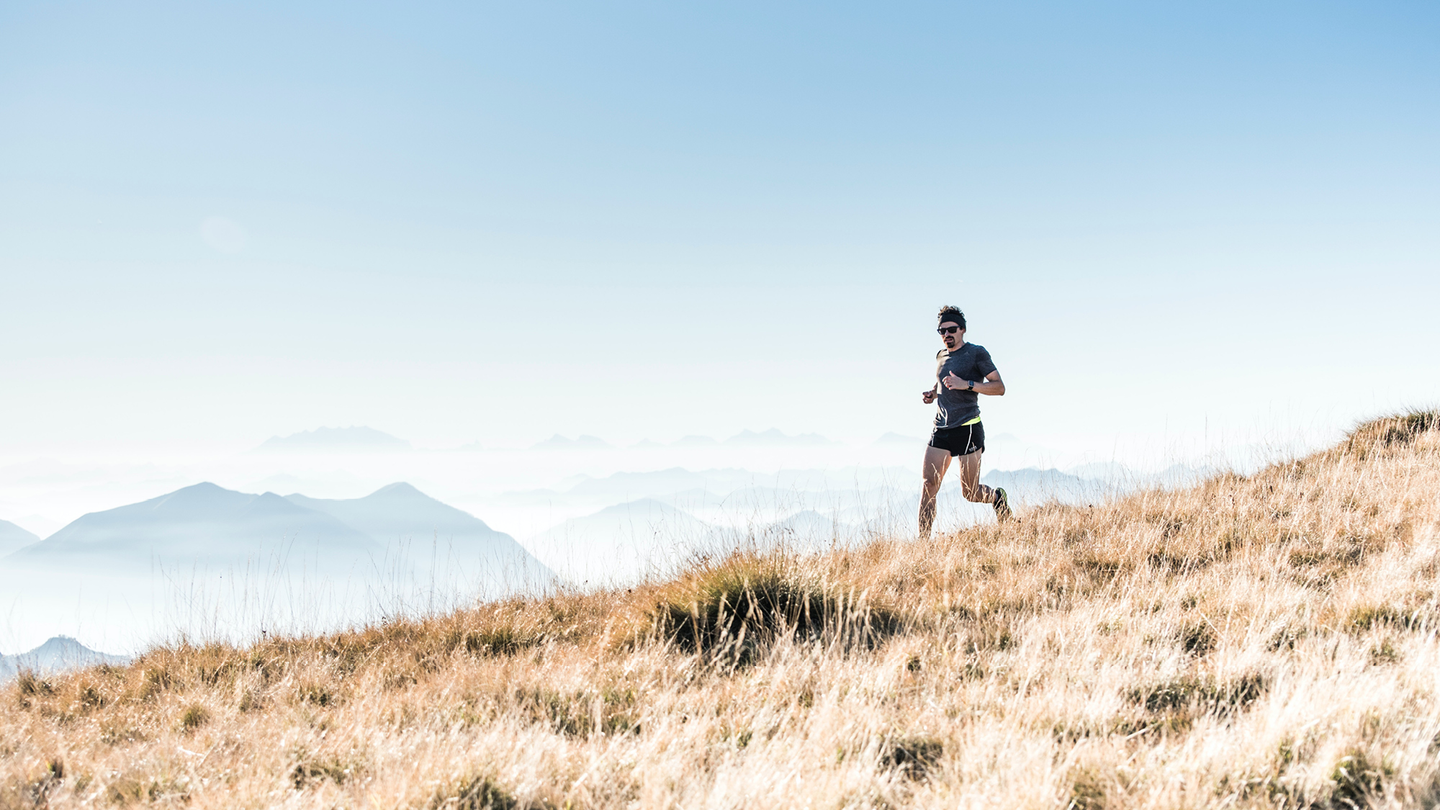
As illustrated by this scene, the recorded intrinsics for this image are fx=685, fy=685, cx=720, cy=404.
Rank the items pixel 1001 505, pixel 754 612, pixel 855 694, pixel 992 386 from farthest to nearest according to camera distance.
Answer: pixel 1001 505, pixel 992 386, pixel 754 612, pixel 855 694

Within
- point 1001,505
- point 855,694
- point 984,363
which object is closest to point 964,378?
point 984,363

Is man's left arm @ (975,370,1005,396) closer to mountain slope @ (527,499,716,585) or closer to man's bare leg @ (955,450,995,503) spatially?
man's bare leg @ (955,450,995,503)

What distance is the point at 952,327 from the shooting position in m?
7.41

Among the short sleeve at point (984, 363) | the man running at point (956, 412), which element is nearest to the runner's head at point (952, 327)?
the man running at point (956, 412)

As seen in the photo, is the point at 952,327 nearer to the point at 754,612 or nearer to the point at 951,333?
the point at 951,333

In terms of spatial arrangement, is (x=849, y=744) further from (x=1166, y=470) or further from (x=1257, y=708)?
(x=1166, y=470)

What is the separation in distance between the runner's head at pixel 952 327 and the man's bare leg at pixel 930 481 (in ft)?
3.81

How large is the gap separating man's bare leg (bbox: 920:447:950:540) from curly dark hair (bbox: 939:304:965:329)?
1.38 m

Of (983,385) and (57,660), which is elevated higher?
(983,385)

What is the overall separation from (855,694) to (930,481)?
14.5ft

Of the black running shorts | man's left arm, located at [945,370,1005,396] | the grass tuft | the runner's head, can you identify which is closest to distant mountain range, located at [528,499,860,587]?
the grass tuft

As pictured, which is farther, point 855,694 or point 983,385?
point 983,385

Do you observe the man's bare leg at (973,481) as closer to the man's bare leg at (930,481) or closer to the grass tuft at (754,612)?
the man's bare leg at (930,481)

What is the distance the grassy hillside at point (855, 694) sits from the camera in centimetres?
257
